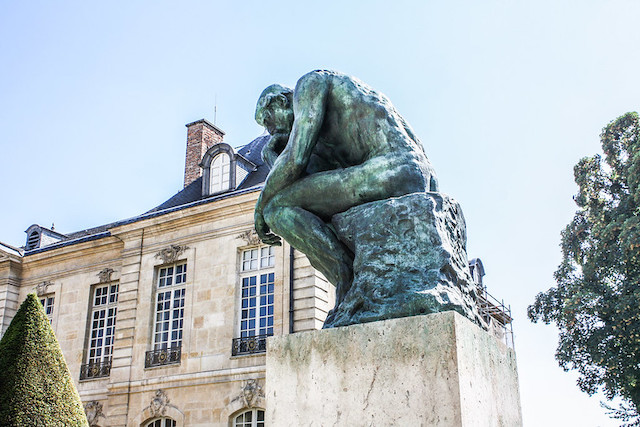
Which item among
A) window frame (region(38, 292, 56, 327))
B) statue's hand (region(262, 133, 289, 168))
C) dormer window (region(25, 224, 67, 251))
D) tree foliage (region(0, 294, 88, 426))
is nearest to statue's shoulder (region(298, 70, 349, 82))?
statue's hand (region(262, 133, 289, 168))

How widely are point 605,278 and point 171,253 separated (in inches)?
468

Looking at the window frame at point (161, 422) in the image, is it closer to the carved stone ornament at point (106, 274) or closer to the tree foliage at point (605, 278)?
the carved stone ornament at point (106, 274)

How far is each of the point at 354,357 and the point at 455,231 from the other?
2.81 feet

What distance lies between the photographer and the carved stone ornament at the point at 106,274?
760 inches

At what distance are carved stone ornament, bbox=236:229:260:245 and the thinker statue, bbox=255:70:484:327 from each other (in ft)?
42.2

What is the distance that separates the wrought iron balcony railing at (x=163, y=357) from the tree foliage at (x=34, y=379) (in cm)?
705

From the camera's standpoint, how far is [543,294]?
19.1 meters

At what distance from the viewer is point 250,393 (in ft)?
48.5

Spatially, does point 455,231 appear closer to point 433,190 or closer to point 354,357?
point 433,190

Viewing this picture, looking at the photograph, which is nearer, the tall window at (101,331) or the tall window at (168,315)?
the tall window at (168,315)

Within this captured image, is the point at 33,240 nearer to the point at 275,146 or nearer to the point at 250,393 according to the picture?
the point at 250,393

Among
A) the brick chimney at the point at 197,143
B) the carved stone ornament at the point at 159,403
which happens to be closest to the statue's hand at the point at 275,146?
the carved stone ornament at the point at 159,403

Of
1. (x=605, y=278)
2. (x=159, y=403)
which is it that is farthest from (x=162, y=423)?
(x=605, y=278)

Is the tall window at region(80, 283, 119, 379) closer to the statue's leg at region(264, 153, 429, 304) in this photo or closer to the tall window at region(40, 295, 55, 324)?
the tall window at region(40, 295, 55, 324)
